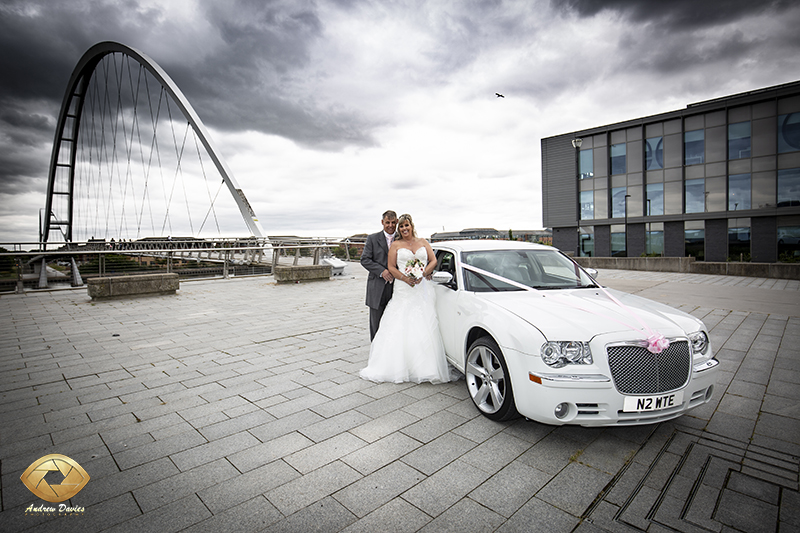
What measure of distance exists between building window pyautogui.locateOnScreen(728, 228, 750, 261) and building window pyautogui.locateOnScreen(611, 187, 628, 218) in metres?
7.11

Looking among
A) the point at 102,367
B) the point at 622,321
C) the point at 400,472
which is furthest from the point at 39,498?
the point at 622,321

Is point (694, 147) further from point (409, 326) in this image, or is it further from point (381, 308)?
point (409, 326)

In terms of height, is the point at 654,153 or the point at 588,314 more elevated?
the point at 654,153

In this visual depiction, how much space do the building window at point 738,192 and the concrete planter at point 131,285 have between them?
3432cm

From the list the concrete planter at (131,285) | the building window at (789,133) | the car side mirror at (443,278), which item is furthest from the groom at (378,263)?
the building window at (789,133)

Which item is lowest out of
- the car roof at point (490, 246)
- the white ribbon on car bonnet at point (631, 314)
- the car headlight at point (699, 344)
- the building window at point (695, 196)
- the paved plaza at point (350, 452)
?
the paved plaza at point (350, 452)

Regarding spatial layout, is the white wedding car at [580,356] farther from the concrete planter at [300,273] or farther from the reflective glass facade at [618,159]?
the reflective glass facade at [618,159]

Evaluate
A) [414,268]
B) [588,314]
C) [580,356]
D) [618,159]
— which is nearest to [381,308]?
[414,268]

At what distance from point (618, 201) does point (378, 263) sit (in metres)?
33.1

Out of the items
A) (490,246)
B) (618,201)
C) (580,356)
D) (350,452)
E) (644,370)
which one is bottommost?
(350,452)

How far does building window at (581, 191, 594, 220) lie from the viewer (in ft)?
112

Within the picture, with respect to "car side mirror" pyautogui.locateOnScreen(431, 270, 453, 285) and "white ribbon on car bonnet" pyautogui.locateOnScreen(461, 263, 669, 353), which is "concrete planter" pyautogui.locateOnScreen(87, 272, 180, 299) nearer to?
"car side mirror" pyautogui.locateOnScreen(431, 270, 453, 285)

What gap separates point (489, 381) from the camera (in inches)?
137

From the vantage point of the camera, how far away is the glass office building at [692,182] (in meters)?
26.0
